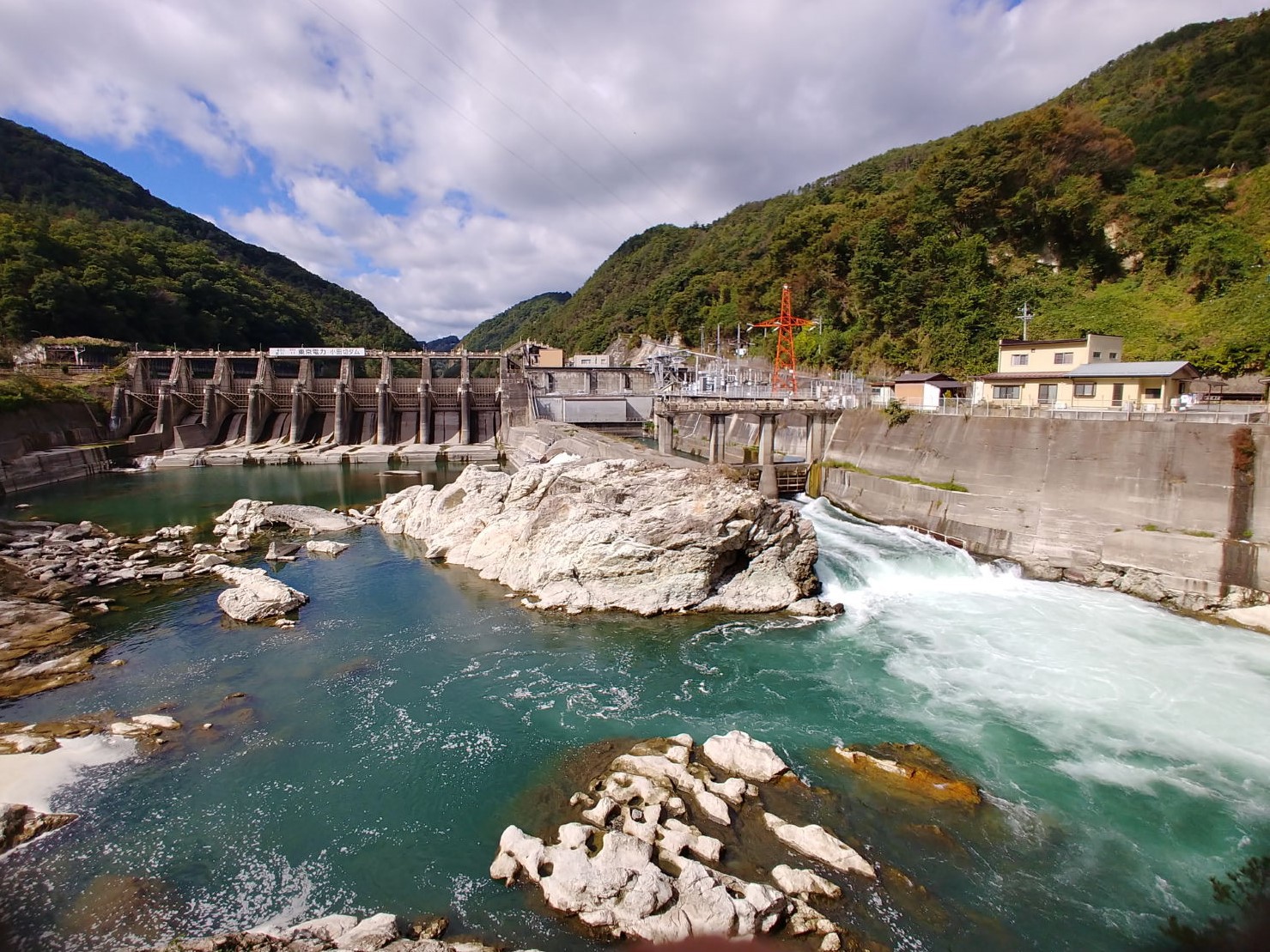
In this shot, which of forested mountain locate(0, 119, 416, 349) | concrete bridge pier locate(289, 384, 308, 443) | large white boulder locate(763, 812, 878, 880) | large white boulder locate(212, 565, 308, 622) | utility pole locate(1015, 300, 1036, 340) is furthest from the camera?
forested mountain locate(0, 119, 416, 349)

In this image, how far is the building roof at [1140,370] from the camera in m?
23.7

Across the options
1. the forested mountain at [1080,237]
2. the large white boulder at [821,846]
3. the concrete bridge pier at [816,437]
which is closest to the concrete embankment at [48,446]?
the large white boulder at [821,846]

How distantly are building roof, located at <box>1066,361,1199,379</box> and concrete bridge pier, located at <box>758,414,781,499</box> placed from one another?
1345cm

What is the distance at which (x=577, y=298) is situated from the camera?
5925 inches

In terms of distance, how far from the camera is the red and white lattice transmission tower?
159 feet

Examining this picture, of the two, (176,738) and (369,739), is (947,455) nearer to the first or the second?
(369,739)

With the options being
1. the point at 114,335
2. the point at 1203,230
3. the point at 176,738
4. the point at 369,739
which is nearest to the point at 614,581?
the point at 369,739

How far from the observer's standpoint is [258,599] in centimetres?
1852

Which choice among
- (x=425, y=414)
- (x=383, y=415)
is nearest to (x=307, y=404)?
(x=383, y=415)

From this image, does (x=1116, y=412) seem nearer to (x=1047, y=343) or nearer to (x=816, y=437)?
(x=1047, y=343)

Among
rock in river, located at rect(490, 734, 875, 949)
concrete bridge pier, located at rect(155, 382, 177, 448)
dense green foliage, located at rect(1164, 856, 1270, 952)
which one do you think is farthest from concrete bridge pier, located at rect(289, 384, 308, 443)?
dense green foliage, located at rect(1164, 856, 1270, 952)

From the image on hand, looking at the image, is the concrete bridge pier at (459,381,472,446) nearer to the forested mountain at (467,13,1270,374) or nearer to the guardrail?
the forested mountain at (467,13,1270,374)

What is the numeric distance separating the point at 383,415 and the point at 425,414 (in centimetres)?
378

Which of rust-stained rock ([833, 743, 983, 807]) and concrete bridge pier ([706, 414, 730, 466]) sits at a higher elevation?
concrete bridge pier ([706, 414, 730, 466])
